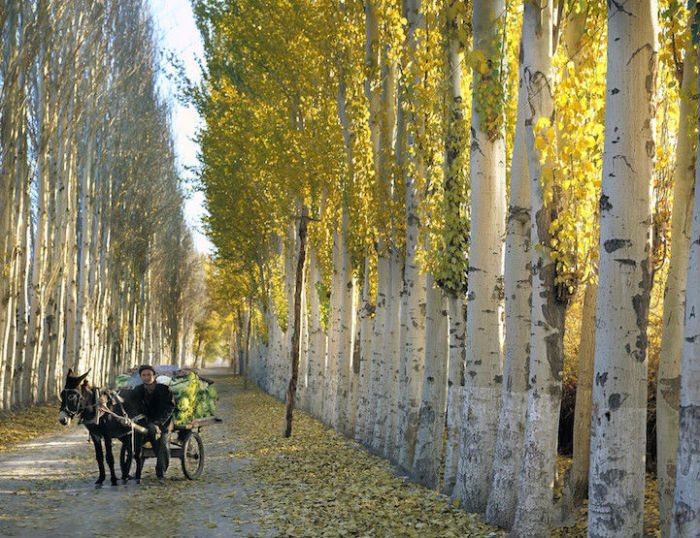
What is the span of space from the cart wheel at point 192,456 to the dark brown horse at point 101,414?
2.78 ft

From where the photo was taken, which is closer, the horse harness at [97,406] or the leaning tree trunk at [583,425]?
the leaning tree trunk at [583,425]

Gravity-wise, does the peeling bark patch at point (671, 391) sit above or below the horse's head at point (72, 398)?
above

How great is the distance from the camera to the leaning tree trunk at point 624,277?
20.1 ft

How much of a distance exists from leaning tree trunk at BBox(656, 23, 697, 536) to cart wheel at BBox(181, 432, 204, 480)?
7962 millimetres

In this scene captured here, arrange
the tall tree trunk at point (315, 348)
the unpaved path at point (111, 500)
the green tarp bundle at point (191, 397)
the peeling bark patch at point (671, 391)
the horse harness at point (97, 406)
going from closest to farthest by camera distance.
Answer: the peeling bark patch at point (671, 391)
the unpaved path at point (111, 500)
the horse harness at point (97, 406)
the green tarp bundle at point (191, 397)
the tall tree trunk at point (315, 348)

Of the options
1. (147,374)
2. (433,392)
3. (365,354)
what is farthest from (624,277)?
(365,354)

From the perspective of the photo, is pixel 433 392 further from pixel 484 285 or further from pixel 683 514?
pixel 683 514

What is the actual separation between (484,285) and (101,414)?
5.82 meters

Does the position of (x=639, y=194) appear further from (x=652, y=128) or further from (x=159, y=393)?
(x=159, y=393)

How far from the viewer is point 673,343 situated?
25.3 feet

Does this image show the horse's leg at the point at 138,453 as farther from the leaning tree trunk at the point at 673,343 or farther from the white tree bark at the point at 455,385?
the leaning tree trunk at the point at 673,343

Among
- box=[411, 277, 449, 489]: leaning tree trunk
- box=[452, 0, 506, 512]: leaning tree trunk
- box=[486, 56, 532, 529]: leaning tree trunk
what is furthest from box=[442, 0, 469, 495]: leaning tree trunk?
box=[486, 56, 532, 529]: leaning tree trunk

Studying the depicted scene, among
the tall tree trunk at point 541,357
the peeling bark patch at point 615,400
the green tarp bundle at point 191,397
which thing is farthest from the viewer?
the green tarp bundle at point 191,397

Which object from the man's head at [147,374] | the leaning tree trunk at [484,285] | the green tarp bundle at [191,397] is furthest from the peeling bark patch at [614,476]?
the green tarp bundle at [191,397]
